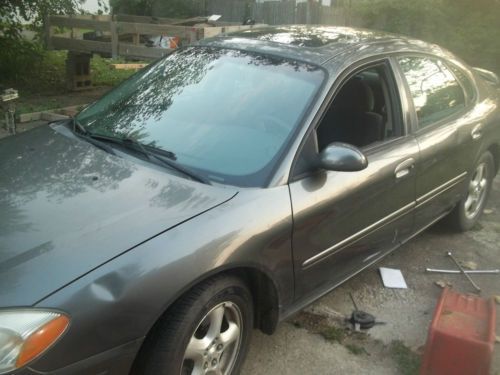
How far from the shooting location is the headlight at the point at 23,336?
1.73 m

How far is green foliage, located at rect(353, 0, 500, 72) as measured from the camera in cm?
1013

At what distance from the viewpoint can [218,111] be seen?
2.89 metres

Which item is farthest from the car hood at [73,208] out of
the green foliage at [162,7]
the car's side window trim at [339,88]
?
the green foliage at [162,7]

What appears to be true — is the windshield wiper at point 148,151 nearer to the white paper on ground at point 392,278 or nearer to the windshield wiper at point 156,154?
the windshield wiper at point 156,154

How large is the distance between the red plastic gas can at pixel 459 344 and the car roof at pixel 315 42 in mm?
1520

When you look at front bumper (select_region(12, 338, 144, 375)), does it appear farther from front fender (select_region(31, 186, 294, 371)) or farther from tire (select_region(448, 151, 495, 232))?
tire (select_region(448, 151, 495, 232))

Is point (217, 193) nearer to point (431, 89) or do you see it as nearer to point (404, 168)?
point (404, 168)

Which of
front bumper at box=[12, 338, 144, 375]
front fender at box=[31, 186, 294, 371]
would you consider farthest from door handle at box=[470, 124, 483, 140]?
front bumper at box=[12, 338, 144, 375]

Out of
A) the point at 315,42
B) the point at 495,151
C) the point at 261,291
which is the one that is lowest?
the point at 261,291

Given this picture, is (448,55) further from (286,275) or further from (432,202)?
(286,275)

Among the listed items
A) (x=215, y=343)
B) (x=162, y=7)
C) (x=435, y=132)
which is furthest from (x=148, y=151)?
(x=162, y=7)

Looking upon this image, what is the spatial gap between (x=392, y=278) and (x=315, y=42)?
172cm

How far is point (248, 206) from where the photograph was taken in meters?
2.37

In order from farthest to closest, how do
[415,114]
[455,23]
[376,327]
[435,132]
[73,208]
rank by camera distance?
1. [455,23]
2. [435,132]
3. [415,114]
4. [376,327]
5. [73,208]
